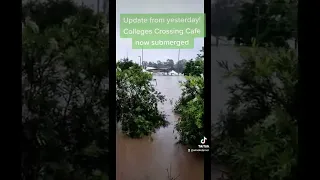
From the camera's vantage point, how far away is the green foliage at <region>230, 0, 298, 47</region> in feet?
15.3

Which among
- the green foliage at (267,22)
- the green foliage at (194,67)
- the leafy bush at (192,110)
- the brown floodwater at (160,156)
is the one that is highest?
the green foliage at (267,22)

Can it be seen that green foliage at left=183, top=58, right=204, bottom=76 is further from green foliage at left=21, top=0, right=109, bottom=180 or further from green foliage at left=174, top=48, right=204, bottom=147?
green foliage at left=21, top=0, right=109, bottom=180

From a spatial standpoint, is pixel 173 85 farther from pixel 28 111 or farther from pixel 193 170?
pixel 28 111

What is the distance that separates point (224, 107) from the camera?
15.4 feet

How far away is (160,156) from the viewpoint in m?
4.75

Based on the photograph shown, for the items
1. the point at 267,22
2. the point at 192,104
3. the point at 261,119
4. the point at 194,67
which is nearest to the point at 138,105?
the point at 192,104

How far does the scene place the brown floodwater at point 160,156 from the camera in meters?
4.71

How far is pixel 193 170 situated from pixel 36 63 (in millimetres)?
1760

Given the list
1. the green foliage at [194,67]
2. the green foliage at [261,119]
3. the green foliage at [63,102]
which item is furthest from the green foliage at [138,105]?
the green foliage at [261,119]

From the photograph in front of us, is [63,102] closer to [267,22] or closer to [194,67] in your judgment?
[194,67]

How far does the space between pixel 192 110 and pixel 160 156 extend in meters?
0.52

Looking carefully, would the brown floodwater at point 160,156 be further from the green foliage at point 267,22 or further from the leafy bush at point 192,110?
the green foliage at point 267,22

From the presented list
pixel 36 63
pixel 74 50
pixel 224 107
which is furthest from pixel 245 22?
pixel 36 63

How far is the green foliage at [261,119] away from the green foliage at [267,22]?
A: 0.10 m
